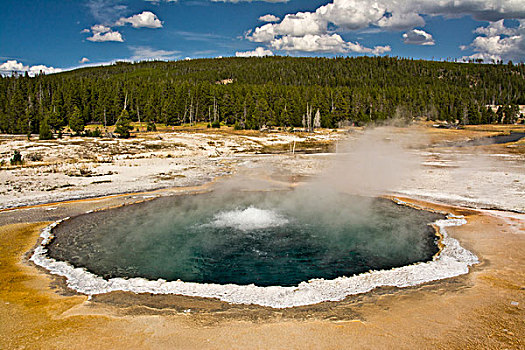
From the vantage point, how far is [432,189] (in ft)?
59.0

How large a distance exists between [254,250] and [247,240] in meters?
0.86

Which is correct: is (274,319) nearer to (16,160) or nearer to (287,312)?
(287,312)

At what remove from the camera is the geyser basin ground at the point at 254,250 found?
7887 mm

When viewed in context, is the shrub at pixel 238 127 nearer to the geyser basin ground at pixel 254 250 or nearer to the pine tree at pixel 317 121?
the pine tree at pixel 317 121

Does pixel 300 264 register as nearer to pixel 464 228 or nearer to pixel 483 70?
pixel 464 228

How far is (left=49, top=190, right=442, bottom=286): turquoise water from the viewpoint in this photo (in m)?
9.23

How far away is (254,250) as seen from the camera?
1046 centimetres

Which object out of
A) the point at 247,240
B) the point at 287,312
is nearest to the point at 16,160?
the point at 247,240

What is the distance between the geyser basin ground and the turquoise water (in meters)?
0.03

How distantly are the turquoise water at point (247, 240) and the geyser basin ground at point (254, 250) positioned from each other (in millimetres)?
29

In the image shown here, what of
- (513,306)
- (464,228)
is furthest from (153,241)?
(464,228)

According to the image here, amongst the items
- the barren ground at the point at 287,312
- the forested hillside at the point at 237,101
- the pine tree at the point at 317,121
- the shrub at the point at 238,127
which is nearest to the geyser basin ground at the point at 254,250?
the barren ground at the point at 287,312

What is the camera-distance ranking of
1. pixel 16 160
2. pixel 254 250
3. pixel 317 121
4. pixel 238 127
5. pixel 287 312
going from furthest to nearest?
pixel 317 121
pixel 238 127
pixel 16 160
pixel 254 250
pixel 287 312

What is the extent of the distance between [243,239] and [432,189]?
11312 millimetres
